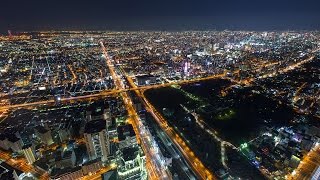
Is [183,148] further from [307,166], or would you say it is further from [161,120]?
[307,166]

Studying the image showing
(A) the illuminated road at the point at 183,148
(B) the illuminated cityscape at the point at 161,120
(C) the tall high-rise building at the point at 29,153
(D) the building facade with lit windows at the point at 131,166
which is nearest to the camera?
(D) the building facade with lit windows at the point at 131,166

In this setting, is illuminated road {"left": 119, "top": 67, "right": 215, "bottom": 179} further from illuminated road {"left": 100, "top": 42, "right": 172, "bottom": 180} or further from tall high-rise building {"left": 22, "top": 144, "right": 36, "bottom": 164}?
tall high-rise building {"left": 22, "top": 144, "right": 36, "bottom": 164}

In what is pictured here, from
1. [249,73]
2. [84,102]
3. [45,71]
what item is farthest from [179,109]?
[45,71]

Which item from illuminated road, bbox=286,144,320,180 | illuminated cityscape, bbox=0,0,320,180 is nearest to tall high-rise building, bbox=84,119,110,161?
illuminated cityscape, bbox=0,0,320,180

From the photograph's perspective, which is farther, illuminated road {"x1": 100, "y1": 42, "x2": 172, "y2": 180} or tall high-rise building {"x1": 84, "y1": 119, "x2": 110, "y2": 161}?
tall high-rise building {"x1": 84, "y1": 119, "x2": 110, "y2": 161}

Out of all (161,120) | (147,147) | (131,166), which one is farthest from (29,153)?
(161,120)

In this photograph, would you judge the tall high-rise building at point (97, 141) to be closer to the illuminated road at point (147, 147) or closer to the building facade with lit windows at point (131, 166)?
the building facade with lit windows at point (131, 166)

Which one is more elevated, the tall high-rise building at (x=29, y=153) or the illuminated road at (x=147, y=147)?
the tall high-rise building at (x=29, y=153)

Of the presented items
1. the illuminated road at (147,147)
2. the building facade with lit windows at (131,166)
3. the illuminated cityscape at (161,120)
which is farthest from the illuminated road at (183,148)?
the building facade with lit windows at (131,166)
